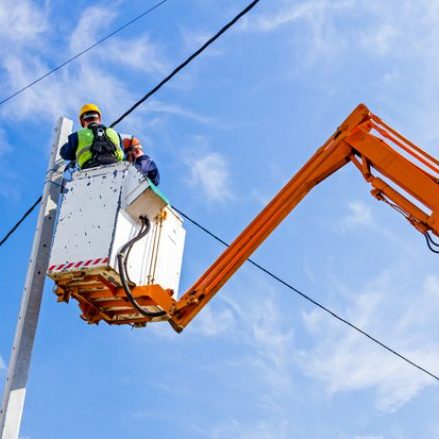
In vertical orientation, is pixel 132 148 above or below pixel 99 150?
above

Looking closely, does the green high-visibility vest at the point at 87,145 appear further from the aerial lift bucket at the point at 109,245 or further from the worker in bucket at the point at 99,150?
the aerial lift bucket at the point at 109,245

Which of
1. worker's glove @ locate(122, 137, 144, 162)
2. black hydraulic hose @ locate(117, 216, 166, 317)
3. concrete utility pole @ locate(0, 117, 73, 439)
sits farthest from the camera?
worker's glove @ locate(122, 137, 144, 162)

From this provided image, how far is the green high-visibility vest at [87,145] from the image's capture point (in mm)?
7422

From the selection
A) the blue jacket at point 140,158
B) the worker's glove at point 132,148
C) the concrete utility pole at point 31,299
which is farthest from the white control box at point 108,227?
the worker's glove at point 132,148

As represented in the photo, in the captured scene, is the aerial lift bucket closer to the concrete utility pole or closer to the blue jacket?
the concrete utility pole

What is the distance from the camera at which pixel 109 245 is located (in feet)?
22.0

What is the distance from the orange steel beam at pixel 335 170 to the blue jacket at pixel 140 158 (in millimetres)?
1015

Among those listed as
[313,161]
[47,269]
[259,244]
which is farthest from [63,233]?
[313,161]

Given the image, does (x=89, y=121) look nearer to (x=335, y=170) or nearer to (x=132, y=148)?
(x=132, y=148)

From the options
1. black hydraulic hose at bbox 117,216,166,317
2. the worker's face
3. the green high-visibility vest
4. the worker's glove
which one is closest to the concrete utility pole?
the worker's face

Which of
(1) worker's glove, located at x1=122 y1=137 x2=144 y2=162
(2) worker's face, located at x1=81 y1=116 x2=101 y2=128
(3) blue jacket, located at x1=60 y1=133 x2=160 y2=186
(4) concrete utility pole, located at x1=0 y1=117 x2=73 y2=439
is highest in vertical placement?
(2) worker's face, located at x1=81 y1=116 x2=101 y2=128

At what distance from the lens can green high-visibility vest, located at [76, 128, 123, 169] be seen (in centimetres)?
742

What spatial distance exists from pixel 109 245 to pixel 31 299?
88 cm

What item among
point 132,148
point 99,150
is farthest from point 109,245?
point 132,148
